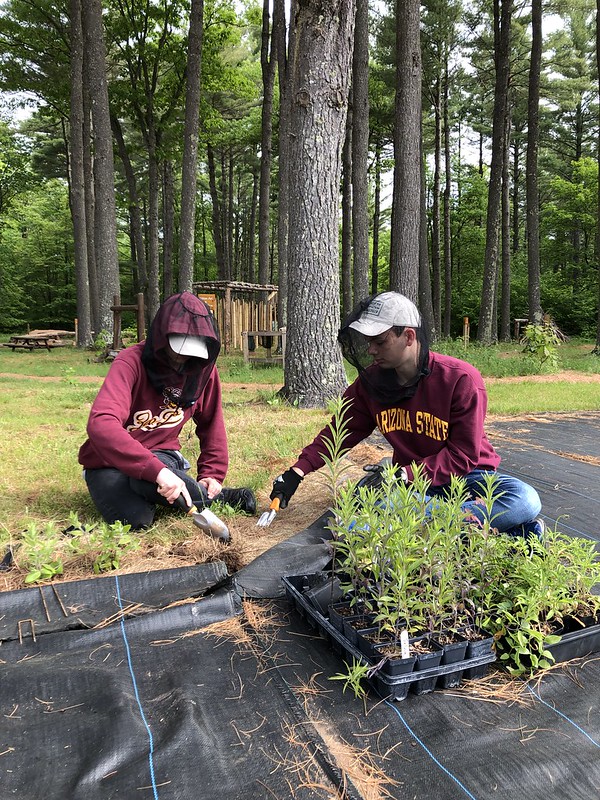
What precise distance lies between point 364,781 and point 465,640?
1.97 ft

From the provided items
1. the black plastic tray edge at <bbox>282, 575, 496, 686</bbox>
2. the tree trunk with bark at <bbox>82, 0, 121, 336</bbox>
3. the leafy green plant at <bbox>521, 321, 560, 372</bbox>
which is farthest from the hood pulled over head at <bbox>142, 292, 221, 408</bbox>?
the tree trunk with bark at <bbox>82, 0, 121, 336</bbox>

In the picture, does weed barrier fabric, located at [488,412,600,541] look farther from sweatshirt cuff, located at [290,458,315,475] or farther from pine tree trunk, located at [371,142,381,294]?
pine tree trunk, located at [371,142,381,294]

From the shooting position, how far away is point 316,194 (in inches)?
266

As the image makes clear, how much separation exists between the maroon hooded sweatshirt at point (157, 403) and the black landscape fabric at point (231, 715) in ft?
2.37

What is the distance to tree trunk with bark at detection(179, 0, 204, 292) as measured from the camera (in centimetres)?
1338

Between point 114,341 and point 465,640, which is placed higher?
point 114,341

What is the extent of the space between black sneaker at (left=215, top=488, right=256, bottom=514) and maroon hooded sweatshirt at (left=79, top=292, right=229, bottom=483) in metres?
0.13

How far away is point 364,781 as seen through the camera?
1428mm

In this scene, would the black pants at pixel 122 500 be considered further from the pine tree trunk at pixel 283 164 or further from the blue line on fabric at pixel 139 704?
the pine tree trunk at pixel 283 164

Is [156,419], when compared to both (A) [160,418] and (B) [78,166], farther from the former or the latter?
(B) [78,166]

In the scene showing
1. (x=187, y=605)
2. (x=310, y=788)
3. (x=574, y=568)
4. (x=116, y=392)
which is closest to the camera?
(x=310, y=788)

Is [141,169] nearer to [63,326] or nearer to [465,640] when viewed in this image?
[63,326]

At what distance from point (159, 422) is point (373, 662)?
1.96 m

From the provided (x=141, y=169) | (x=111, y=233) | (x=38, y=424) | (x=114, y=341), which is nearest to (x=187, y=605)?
(x=38, y=424)
